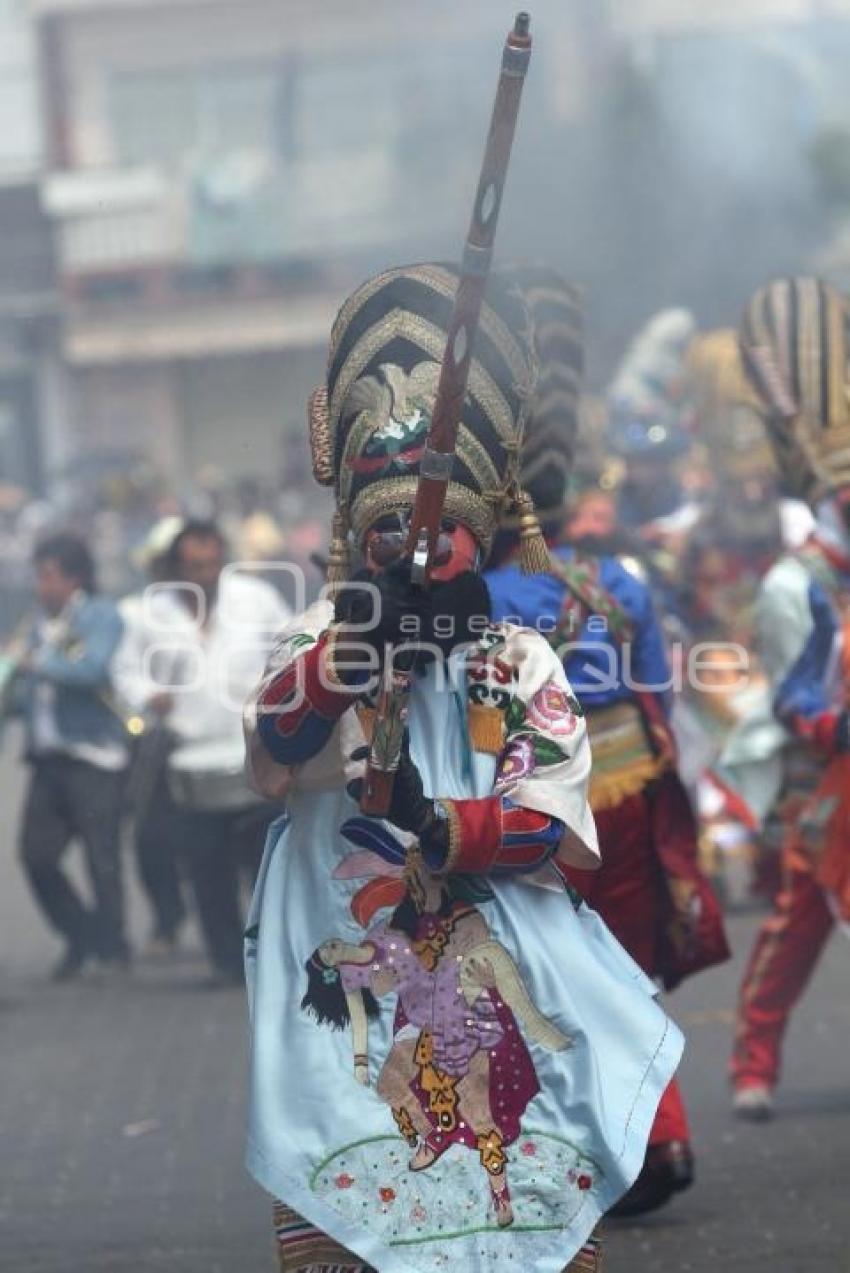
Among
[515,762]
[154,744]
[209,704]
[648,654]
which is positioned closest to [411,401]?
[515,762]

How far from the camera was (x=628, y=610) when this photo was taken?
6.16 m

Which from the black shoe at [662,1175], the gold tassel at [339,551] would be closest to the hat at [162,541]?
the black shoe at [662,1175]

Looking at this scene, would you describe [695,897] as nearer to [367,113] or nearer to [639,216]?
[639,216]

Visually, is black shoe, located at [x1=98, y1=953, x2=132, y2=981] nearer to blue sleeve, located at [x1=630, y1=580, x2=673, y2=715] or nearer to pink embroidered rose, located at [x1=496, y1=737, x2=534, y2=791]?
blue sleeve, located at [x1=630, y1=580, x2=673, y2=715]

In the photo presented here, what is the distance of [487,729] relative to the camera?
4.47 m

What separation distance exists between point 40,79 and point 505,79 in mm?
38534

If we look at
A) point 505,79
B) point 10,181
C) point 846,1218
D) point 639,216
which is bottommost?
point 846,1218

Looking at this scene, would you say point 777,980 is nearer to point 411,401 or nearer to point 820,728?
point 820,728

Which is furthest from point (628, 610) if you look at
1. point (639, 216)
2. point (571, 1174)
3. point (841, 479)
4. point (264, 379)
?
point (264, 379)

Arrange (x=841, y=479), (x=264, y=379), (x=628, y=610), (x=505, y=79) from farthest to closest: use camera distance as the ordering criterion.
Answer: (x=264, y=379)
(x=841, y=479)
(x=628, y=610)
(x=505, y=79)

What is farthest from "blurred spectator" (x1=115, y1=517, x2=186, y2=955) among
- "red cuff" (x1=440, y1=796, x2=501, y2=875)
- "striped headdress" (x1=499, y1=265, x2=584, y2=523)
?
"red cuff" (x1=440, y1=796, x2=501, y2=875)

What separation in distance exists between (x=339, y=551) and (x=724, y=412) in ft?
26.2

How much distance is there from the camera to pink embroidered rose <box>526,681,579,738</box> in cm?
447

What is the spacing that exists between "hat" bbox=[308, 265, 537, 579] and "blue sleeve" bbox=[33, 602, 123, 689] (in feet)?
19.7
